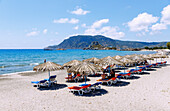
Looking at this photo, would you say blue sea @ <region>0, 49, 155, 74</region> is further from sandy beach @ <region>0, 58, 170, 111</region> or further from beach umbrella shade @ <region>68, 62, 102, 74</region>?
beach umbrella shade @ <region>68, 62, 102, 74</region>

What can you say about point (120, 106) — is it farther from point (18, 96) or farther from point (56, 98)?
point (18, 96)

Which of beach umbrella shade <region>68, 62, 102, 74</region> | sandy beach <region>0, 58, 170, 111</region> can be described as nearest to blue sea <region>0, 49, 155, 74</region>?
sandy beach <region>0, 58, 170, 111</region>

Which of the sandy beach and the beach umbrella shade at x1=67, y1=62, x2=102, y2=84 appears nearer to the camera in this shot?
the sandy beach

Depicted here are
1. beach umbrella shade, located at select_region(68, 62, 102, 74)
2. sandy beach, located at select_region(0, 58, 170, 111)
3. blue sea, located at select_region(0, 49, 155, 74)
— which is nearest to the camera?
sandy beach, located at select_region(0, 58, 170, 111)

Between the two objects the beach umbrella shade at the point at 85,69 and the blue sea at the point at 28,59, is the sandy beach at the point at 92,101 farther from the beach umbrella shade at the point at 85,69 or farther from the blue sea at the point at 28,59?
the blue sea at the point at 28,59

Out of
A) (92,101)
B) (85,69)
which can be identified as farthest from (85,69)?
(92,101)

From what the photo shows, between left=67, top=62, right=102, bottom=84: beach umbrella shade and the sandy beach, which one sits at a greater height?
left=67, top=62, right=102, bottom=84: beach umbrella shade

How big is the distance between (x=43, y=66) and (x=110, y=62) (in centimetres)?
605

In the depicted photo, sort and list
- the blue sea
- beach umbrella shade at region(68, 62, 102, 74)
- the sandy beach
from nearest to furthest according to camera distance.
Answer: the sandy beach
beach umbrella shade at region(68, 62, 102, 74)
the blue sea

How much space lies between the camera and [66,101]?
24.4ft

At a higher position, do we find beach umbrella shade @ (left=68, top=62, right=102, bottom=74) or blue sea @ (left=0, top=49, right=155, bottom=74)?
beach umbrella shade @ (left=68, top=62, right=102, bottom=74)

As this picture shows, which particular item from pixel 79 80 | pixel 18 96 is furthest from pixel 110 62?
pixel 18 96

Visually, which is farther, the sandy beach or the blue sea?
the blue sea

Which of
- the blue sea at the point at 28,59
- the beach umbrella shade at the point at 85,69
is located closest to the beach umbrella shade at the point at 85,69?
the beach umbrella shade at the point at 85,69
